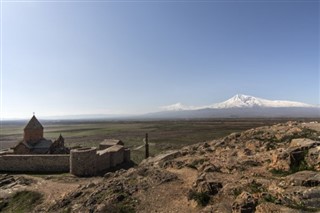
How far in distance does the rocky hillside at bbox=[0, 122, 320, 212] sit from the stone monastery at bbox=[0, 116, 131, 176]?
4.76 meters

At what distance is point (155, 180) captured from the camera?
15.5m

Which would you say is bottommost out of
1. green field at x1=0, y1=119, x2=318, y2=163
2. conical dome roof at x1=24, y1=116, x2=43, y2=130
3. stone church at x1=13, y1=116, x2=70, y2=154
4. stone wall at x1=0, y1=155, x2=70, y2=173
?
green field at x1=0, y1=119, x2=318, y2=163

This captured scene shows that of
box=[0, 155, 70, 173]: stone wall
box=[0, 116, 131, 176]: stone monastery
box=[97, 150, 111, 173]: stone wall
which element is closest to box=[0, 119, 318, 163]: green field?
box=[0, 116, 131, 176]: stone monastery

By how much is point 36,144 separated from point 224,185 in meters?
29.3

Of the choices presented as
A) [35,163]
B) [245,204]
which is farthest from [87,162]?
[245,204]

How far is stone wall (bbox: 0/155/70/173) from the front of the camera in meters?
28.2

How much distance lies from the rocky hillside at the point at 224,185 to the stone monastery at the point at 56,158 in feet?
15.6

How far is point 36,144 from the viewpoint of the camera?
114ft

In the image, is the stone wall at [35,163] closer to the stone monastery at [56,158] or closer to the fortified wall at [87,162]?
the stone monastery at [56,158]

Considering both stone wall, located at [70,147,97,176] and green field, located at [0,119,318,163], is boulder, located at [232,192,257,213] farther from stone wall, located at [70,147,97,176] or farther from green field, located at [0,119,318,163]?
green field, located at [0,119,318,163]

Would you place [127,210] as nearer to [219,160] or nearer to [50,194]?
[219,160]

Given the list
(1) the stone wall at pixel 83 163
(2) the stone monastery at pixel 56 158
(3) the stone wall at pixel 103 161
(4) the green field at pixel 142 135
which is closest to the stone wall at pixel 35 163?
(2) the stone monastery at pixel 56 158

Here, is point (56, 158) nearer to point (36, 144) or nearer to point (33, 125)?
point (36, 144)

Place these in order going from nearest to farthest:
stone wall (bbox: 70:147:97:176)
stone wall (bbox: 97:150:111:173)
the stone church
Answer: stone wall (bbox: 70:147:97:176) → stone wall (bbox: 97:150:111:173) → the stone church
